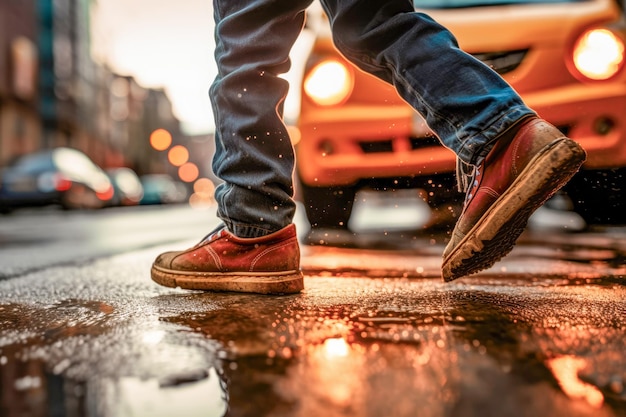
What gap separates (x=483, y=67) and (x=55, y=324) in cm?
107

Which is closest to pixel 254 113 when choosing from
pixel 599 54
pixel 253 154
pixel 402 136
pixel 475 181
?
pixel 253 154

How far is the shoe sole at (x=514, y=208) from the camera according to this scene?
4.44ft

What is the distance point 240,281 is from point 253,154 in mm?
320

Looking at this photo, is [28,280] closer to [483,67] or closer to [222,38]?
[222,38]

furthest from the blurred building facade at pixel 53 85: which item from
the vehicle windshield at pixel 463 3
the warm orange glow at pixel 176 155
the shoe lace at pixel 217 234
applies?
the warm orange glow at pixel 176 155

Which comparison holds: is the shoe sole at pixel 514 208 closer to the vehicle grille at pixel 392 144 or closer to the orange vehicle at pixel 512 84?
the orange vehicle at pixel 512 84

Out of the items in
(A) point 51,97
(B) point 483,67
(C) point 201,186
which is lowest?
(C) point 201,186

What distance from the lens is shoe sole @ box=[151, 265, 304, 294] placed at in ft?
5.22

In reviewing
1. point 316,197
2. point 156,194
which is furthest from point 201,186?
point 316,197

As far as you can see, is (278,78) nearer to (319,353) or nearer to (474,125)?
(474,125)

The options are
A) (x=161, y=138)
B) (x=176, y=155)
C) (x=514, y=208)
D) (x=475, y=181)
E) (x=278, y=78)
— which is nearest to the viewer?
(x=514, y=208)

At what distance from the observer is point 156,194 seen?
68.2 ft

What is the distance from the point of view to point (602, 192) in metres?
3.28

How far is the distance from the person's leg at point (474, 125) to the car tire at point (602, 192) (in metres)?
1.80
